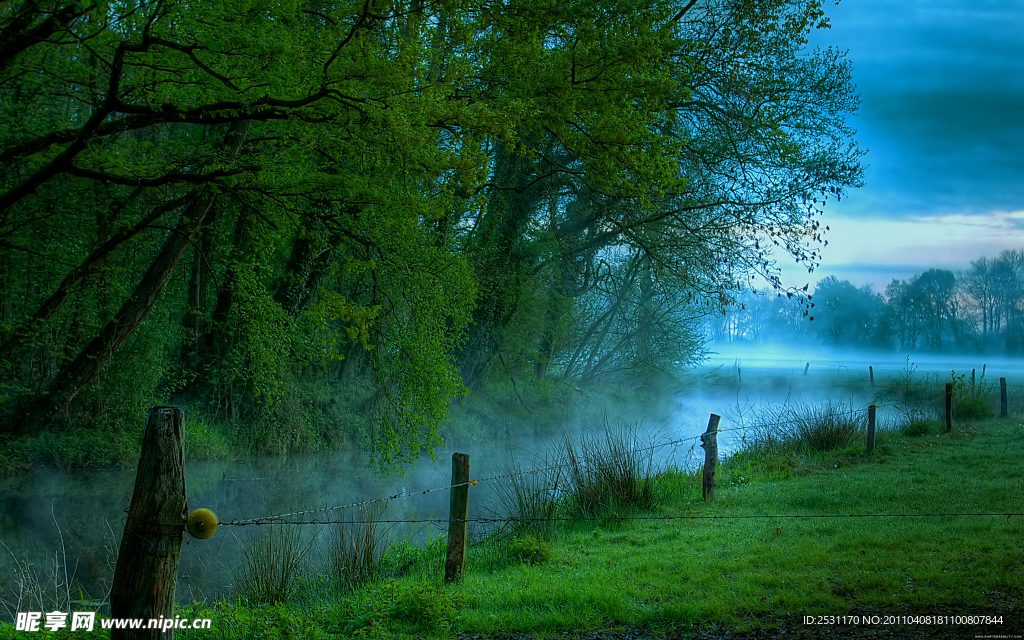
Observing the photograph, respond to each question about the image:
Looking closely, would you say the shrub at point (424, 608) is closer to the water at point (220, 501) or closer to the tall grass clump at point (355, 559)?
the water at point (220, 501)

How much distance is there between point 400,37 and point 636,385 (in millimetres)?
18004

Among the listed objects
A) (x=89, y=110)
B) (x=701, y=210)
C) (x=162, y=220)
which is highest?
(x=89, y=110)

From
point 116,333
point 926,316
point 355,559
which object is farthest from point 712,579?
point 926,316

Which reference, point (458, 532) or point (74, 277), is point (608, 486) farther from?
point (74, 277)

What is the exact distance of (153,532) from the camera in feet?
11.2

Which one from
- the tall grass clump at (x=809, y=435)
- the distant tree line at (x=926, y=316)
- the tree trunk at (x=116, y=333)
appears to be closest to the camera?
the tree trunk at (x=116, y=333)

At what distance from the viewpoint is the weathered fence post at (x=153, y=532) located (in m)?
3.38

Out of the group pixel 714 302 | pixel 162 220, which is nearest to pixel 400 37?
pixel 162 220

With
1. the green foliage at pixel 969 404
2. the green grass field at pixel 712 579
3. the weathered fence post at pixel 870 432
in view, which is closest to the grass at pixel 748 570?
the green grass field at pixel 712 579

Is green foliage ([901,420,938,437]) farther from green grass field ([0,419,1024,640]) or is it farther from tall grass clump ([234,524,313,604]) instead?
tall grass clump ([234,524,313,604])

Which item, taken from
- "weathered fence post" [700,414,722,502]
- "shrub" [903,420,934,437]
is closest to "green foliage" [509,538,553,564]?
"weathered fence post" [700,414,722,502]

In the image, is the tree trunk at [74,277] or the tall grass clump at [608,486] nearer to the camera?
the tall grass clump at [608,486]

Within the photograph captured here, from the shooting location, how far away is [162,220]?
1167cm

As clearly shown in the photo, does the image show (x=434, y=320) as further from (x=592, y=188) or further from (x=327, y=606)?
(x=327, y=606)
